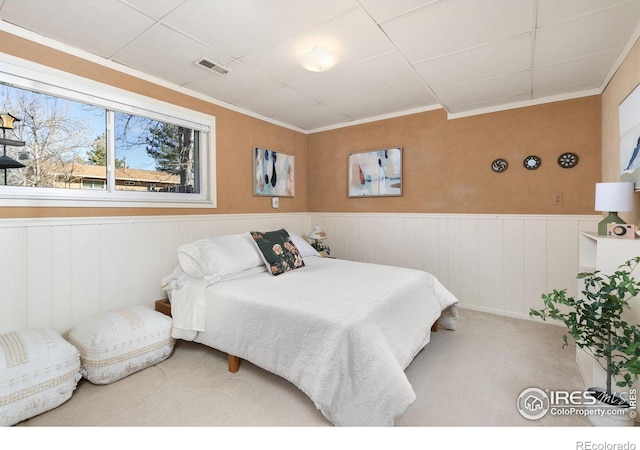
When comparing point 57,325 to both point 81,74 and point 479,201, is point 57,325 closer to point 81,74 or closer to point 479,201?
point 81,74

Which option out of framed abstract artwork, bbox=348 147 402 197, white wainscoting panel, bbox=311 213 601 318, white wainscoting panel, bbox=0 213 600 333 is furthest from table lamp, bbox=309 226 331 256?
framed abstract artwork, bbox=348 147 402 197

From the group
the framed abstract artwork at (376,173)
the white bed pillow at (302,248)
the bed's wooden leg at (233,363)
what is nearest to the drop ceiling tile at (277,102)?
the framed abstract artwork at (376,173)

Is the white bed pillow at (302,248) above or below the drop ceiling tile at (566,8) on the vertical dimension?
below

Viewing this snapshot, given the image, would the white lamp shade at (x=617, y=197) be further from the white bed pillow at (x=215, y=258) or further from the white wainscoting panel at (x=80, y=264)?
the white wainscoting panel at (x=80, y=264)

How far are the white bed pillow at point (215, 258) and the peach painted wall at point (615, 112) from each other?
304cm

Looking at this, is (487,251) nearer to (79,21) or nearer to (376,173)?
(376,173)

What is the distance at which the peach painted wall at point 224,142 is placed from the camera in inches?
85.9

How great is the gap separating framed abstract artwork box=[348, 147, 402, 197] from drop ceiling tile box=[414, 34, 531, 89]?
1.19 m

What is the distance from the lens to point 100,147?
2.58 metres

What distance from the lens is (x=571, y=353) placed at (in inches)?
96.5

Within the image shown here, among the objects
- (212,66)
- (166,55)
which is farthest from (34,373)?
(212,66)

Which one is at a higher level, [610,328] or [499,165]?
[499,165]

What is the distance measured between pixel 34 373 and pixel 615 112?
441cm
